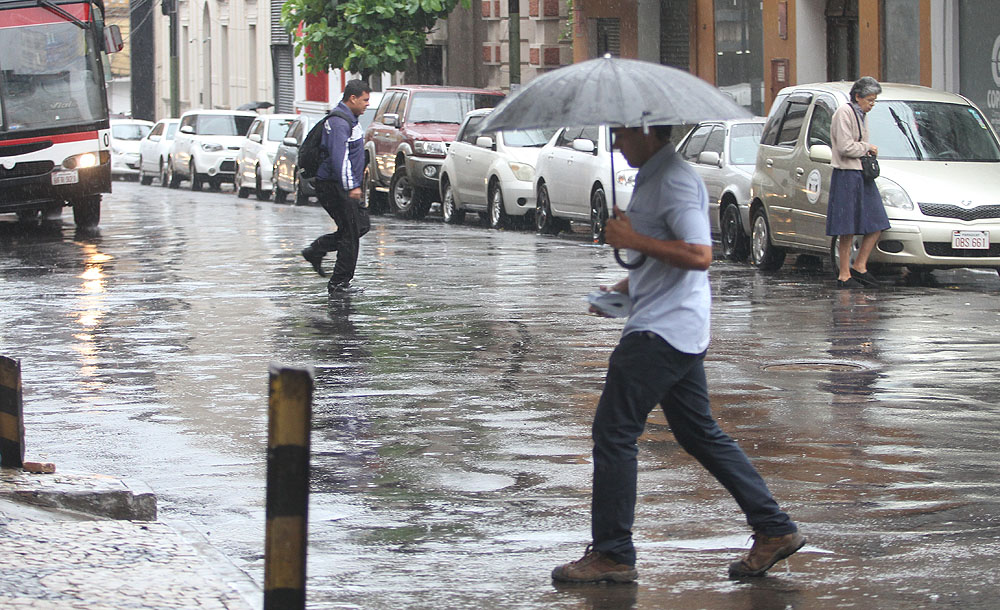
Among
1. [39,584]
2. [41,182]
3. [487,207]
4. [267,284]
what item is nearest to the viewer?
[39,584]

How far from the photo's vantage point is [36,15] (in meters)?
24.4

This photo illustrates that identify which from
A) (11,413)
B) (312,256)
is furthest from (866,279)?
(11,413)

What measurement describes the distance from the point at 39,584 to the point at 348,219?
32.9 ft

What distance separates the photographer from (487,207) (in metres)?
25.7

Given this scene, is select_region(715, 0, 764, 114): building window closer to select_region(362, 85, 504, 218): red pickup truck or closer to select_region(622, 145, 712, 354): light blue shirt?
select_region(362, 85, 504, 218): red pickup truck

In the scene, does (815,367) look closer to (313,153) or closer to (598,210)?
(313,153)

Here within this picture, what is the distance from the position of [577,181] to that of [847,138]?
23.5 feet

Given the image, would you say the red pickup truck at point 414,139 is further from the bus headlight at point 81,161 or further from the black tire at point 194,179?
the black tire at point 194,179

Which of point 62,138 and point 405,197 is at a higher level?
point 62,138

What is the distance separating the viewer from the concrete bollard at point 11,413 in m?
7.14

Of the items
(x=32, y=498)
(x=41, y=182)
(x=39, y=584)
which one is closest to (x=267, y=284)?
(x=41, y=182)

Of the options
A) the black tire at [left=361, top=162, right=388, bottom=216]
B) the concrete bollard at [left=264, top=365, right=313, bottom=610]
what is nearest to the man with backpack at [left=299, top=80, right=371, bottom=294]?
the concrete bollard at [left=264, top=365, right=313, bottom=610]

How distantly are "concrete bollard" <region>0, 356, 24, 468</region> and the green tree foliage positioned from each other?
29.9 meters

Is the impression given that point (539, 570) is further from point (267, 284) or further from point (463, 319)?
point (267, 284)
